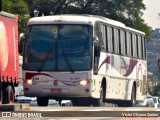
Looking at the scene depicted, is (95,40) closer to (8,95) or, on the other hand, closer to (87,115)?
(8,95)

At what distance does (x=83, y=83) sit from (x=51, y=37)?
85.7 inches

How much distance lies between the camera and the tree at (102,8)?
282ft

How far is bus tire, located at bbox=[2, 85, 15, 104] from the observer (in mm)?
32031

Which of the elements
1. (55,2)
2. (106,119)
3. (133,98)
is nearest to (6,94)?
(106,119)

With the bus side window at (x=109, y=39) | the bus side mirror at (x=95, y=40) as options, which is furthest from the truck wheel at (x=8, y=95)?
the bus side window at (x=109, y=39)

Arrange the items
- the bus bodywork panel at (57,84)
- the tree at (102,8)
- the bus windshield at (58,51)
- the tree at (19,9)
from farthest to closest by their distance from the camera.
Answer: the tree at (102,8), the tree at (19,9), the bus bodywork panel at (57,84), the bus windshield at (58,51)

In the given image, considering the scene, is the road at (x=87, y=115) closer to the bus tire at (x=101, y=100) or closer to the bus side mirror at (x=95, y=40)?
the bus side mirror at (x=95, y=40)

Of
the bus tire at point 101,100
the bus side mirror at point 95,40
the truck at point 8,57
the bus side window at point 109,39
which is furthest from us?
the bus side window at point 109,39

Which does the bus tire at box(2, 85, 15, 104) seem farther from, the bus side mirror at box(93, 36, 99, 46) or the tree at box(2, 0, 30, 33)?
the tree at box(2, 0, 30, 33)

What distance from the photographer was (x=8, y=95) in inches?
1264

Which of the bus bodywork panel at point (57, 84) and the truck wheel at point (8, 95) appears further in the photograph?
the bus bodywork panel at point (57, 84)

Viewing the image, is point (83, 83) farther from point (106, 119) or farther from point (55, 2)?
point (55, 2)

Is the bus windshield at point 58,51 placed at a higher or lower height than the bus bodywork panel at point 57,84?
higher

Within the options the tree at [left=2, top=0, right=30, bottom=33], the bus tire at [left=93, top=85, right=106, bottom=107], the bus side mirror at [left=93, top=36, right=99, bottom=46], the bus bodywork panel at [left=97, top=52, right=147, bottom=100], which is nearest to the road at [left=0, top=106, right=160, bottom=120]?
the bus side mirror at [left=93, top=36, right=99, bottom=46]
